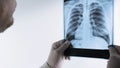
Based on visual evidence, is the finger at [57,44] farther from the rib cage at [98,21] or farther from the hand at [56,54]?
the rib cage at [98,21]

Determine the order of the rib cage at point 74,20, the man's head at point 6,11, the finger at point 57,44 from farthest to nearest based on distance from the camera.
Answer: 1. the finger at point 57,44
2. the rib cage at point 74,20
3. the man's head at point 6,11

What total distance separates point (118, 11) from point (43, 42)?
18.1 inches

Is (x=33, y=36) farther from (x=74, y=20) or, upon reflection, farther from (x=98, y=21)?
(x=98, y=21)

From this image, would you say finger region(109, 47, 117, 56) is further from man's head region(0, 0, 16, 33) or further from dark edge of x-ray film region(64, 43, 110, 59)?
man's head region(0, 0, 16, 33)

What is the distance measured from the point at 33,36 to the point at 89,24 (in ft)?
1.33

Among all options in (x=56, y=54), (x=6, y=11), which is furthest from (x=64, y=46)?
(x=6, y=11)

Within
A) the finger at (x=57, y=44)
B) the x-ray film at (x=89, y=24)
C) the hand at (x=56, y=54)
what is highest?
the x-ray film at (x=89, y=24)

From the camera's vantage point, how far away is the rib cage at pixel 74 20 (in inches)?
42.5

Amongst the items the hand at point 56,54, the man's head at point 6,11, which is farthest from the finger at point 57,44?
the man's head at point 6,11

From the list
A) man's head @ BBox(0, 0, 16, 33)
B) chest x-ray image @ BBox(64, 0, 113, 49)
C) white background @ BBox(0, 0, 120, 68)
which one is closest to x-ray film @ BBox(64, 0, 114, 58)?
chest x-ray image @ BBox(64, 0, 113, 49)

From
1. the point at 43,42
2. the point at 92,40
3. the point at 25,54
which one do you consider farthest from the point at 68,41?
the point at 25,54

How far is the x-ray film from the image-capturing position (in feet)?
3.35

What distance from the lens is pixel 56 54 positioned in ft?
3.82

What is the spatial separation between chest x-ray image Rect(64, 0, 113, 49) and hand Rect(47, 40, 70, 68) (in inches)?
2.7
